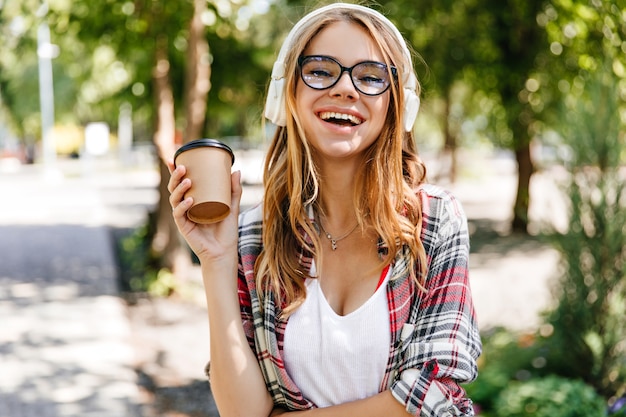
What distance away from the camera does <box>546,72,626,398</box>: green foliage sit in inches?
165

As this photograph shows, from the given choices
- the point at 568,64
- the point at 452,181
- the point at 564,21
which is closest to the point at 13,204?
the point at 452,181

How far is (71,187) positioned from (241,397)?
1000 inches

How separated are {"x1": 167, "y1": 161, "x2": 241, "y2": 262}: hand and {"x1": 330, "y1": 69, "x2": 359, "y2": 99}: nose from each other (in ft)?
1.06

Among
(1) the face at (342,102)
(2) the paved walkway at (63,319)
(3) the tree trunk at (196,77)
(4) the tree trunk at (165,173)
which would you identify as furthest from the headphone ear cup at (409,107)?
(4) the tree trunk at (165,173)

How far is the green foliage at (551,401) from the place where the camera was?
3588 millimetres

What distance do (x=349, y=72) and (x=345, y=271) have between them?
20.0 inches

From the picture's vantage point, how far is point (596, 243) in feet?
14.0

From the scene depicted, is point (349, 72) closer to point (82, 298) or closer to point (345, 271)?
point (345, 271)

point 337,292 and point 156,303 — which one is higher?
point 337,292

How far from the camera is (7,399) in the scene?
518cm

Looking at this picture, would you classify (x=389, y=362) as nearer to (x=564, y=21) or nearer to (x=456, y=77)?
(x=564, y=21)

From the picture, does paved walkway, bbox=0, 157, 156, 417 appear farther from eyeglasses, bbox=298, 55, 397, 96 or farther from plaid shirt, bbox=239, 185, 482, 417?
eyeglasses, bbox=298, 55, 397, 96

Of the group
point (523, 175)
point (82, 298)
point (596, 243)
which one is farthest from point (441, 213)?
point (523, 175)

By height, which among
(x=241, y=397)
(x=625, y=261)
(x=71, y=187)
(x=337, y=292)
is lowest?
(x=71, y=187)
